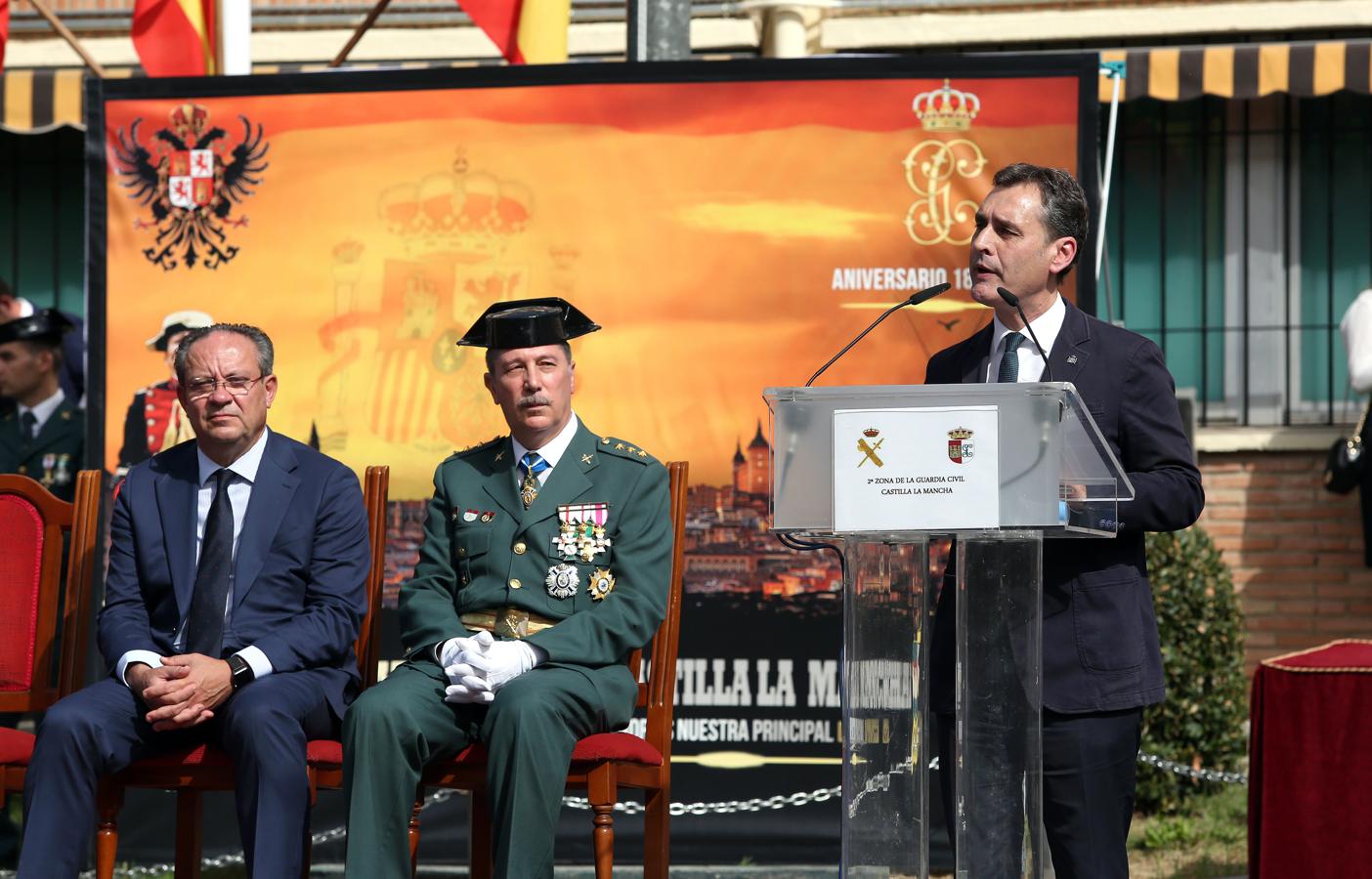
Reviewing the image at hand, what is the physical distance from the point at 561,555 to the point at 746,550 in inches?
51.1

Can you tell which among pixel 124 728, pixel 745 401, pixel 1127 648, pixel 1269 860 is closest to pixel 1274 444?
pixel 745 401

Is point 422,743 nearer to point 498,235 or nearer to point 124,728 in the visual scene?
point 124,728

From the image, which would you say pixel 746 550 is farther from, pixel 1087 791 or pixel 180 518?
pixel 1087 791

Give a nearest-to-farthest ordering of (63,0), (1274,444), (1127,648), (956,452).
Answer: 1. (956,452)
2. (1127,648)
3. (1274,444)
4. (63,0)

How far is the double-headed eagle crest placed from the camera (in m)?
5.64

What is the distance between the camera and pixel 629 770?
13.6 feet

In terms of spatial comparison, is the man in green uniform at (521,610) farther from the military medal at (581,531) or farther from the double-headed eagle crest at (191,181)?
the double-headed eagle crest at (191,181)

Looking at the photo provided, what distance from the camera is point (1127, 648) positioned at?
340 cm

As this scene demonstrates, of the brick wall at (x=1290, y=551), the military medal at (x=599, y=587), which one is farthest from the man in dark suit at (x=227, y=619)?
the brick wall at (x=1290, y=551)

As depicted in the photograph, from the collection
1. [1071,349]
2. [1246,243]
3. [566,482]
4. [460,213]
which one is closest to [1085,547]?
[1071,349]

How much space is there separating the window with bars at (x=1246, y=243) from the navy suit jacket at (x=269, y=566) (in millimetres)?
5391

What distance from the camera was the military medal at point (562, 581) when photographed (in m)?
4.21

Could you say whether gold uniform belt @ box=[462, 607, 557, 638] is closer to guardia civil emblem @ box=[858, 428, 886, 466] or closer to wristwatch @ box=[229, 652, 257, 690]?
wristwatch @ box=[229, 652, 257, 690]

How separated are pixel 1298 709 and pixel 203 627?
2.73 m
